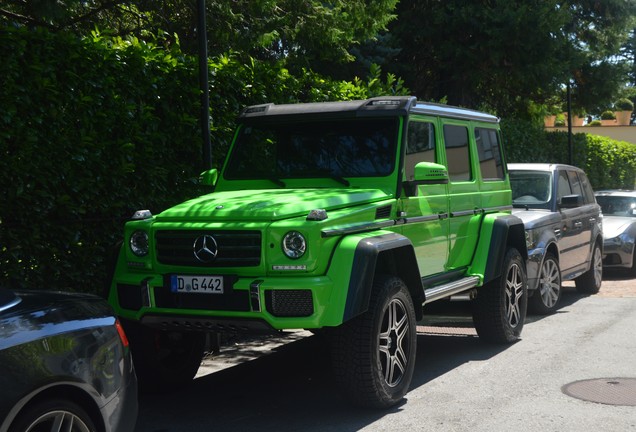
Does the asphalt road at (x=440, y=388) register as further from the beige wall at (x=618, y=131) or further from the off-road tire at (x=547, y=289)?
the beige wall at (x=618, y=131)

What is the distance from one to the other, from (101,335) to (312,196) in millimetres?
2656

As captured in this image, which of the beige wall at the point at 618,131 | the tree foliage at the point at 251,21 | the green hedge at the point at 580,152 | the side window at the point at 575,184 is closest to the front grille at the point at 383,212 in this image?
the tree foliage at the point at 251,21

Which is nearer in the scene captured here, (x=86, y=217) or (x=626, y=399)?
(x=626, y=399)

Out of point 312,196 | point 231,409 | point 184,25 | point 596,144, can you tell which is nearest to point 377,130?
point 312,196

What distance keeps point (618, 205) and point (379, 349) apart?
11511 mm

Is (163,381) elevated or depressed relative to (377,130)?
depressed

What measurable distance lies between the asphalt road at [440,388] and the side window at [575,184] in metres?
3.17

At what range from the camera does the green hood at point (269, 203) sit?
636cm

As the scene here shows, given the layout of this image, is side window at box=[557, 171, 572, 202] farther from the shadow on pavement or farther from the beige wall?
the beige wall

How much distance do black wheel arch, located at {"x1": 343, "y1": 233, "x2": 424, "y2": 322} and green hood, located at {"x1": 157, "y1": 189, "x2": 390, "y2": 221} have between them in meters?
0.42

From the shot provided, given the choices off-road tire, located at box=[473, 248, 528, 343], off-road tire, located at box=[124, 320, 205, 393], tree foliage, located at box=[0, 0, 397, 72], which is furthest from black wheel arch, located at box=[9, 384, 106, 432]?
tree foliage, located at box=[0, 0, 397, 72]

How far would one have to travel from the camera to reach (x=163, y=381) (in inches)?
280

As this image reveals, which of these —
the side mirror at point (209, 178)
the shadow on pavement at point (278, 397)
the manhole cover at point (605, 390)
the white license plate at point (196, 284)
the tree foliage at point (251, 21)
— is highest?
the tree foliage at point (251, 21)

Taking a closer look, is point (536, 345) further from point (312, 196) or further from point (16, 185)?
point (16, 185)
